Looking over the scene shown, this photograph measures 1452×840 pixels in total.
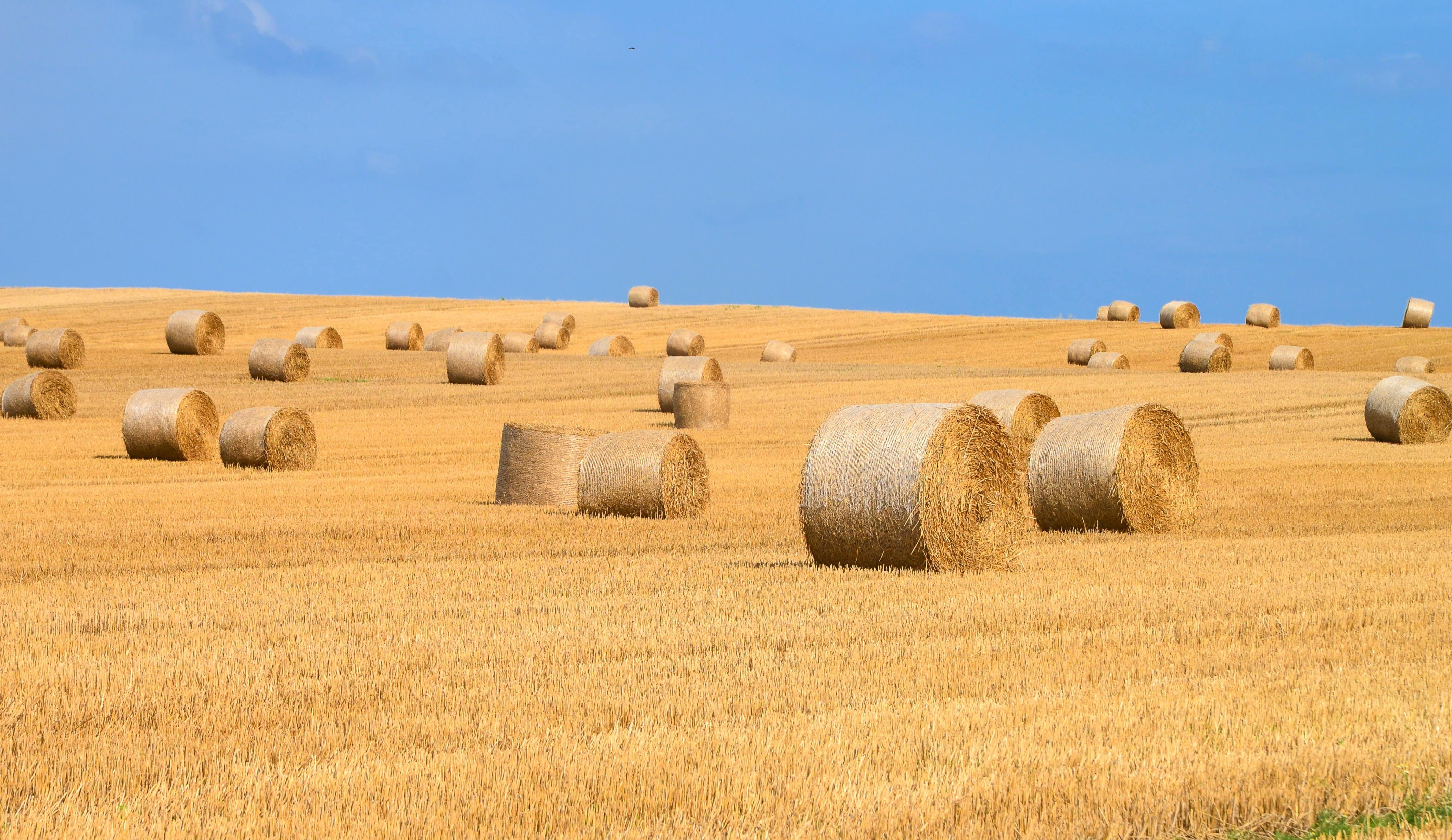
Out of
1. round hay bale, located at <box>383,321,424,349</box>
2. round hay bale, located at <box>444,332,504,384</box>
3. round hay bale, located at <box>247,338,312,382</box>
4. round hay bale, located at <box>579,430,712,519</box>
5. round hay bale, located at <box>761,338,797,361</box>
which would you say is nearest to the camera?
round hay bale, located at <box>579,430,712,519</box>

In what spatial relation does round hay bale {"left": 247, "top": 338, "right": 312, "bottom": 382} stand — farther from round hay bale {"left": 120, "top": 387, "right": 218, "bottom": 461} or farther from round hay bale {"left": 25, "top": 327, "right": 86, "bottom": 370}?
round hay bale {"left": 120, "top": 387, "right": 218, "bottom": 461}

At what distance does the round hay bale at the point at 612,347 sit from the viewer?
138 ft

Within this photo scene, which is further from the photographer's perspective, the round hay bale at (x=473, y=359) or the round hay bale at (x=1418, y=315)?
the round hay bale at (x=1418, y=315)

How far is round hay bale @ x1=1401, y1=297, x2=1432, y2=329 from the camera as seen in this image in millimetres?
45656

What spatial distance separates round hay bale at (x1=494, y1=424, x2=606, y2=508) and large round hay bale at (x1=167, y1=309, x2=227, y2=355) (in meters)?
24.6

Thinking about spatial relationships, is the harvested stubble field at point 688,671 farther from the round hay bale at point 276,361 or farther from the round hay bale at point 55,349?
the round hay bale at point 55,349

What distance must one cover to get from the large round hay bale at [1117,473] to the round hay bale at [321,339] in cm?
3187

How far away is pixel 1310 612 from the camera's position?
25.7 feet

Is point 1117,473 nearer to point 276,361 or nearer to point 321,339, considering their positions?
point 276,361

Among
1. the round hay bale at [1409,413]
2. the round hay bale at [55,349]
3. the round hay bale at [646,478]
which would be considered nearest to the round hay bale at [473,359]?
the round hay bale at [55,349]

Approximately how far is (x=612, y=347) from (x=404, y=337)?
6.52 meters

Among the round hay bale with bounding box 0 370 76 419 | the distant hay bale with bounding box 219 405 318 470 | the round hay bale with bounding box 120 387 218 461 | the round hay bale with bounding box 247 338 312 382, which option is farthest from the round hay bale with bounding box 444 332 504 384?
the distant hay bale with bounding box 219 405 318 470

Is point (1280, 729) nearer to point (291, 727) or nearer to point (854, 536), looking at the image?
point (291, 727)

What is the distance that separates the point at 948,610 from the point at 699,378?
68.1 ft
